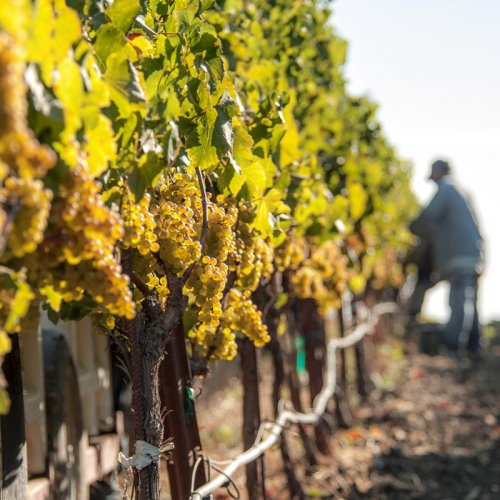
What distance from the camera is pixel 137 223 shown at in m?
2.22

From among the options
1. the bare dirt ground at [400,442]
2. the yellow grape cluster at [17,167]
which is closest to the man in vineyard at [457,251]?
the bare dirt ground at [400,442]

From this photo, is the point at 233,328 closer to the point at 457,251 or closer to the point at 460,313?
the point at 460,313

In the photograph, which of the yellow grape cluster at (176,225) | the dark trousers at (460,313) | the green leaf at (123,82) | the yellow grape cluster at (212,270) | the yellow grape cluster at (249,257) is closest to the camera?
the green leaf at (123,82)

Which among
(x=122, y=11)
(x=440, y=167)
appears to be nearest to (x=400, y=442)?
(x=122, y=11)

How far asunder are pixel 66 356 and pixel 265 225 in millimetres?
1530

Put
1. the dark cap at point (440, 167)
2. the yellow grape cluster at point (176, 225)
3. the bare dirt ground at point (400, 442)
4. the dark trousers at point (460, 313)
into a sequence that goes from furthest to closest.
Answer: the dark cap at point (440, 167), the dark trousers at point (460, 313), the bare dirt ground at point (400, 442), the yellow grape cluster at point (176, 225)

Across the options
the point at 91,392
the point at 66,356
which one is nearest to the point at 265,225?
the point at 66,356

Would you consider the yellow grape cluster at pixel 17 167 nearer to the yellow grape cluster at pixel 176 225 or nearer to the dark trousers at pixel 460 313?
the yellow grape cluster at pixel 176 225

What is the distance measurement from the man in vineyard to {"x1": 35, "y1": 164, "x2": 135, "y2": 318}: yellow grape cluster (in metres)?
10.3

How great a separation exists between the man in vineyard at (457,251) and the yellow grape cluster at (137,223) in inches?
392

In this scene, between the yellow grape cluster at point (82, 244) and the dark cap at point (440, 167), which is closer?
the yellow grape cluster at point (82, 244)

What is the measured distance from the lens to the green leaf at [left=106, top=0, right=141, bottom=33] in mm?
2246

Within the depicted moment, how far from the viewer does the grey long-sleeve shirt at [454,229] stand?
39.7 feet

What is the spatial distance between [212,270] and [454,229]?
9976 mm
